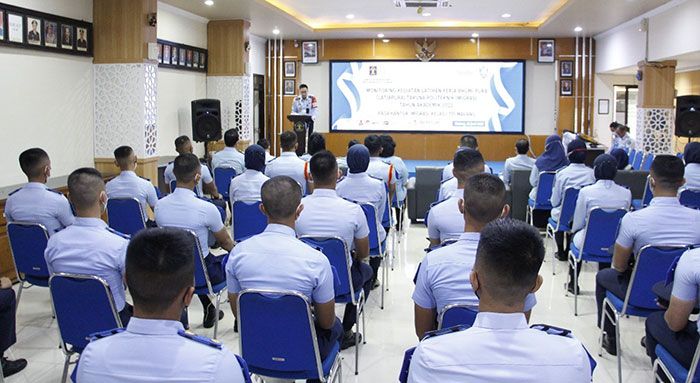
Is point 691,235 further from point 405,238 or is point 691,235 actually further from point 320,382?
point 405,238

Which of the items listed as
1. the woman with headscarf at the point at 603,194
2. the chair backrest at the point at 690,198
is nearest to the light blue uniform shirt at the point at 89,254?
the woman with headscarf at the point at 603,194

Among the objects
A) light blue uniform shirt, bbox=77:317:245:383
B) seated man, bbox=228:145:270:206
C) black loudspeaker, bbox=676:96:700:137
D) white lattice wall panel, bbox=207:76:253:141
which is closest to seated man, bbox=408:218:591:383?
light blue uniform shirt, bbox=77:317:245:383

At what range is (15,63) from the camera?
6.88m

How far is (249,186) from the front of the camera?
5742 mm

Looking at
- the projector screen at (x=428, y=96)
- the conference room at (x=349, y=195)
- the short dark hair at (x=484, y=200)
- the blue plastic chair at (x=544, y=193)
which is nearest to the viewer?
the conference room at (x=349, y=195)

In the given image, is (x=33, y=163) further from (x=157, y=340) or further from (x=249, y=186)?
(x=157, y=340)

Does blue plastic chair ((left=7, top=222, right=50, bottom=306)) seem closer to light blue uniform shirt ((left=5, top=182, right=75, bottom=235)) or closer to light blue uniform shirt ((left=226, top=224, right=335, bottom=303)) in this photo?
light blue uniform shirt ((left=5, top=182, right=75, bottom=235))

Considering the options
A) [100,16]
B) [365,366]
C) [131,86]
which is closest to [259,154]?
[365,366]

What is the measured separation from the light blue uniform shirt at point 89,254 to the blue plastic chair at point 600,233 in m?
3.49

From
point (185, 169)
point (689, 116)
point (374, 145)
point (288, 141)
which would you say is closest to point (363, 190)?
point (185, 169)

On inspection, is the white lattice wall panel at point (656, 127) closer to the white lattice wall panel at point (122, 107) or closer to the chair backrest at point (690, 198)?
the chair backrest at point (690, 198)

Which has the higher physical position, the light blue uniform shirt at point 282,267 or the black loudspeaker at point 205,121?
the black loudspeaker at point 205,121

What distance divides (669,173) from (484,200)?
1.70m

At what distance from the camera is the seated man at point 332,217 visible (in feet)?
13.0
